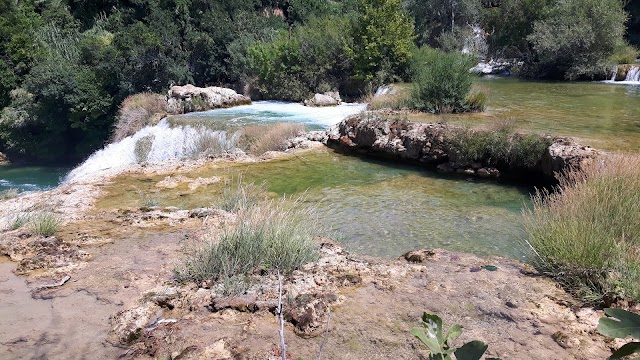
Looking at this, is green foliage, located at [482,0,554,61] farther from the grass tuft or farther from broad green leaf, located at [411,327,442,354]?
broad green leaf, located at [411,327,442,354]

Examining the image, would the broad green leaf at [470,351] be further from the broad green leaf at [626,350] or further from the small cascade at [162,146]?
the small cascade at [162,146]

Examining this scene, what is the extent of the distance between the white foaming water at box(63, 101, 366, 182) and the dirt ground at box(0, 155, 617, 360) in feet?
25.2

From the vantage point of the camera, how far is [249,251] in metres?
4.23

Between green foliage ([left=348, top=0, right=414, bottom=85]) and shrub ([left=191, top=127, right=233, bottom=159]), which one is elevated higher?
green foliage ([left=348, top=0, right=414, bottom=85])

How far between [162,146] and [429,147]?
8.96 m

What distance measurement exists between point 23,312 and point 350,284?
2699 millimetres

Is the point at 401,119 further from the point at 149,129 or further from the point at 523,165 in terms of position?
the point at 149,129

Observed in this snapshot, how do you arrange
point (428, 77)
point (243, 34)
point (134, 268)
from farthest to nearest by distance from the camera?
1. point (243, 34)
2. point (428, 77)
3. point (134, 268)

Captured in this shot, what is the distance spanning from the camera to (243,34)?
2875cm

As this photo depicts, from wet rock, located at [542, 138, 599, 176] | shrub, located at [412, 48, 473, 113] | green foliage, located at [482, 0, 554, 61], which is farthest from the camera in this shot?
green foliage, located at [482, 0, 554, 61]

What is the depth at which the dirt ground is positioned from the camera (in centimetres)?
312

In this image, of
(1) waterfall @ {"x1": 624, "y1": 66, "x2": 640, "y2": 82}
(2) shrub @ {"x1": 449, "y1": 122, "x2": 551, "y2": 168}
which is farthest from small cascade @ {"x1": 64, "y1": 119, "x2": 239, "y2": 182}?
(1) waterfall @ {"x1": 624, "y1": 66, "x2": 640, "y2": 82}

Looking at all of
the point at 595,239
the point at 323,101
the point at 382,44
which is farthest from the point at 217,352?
the point at 382,44

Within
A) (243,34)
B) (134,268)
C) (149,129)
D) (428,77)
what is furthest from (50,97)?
(134,268)
